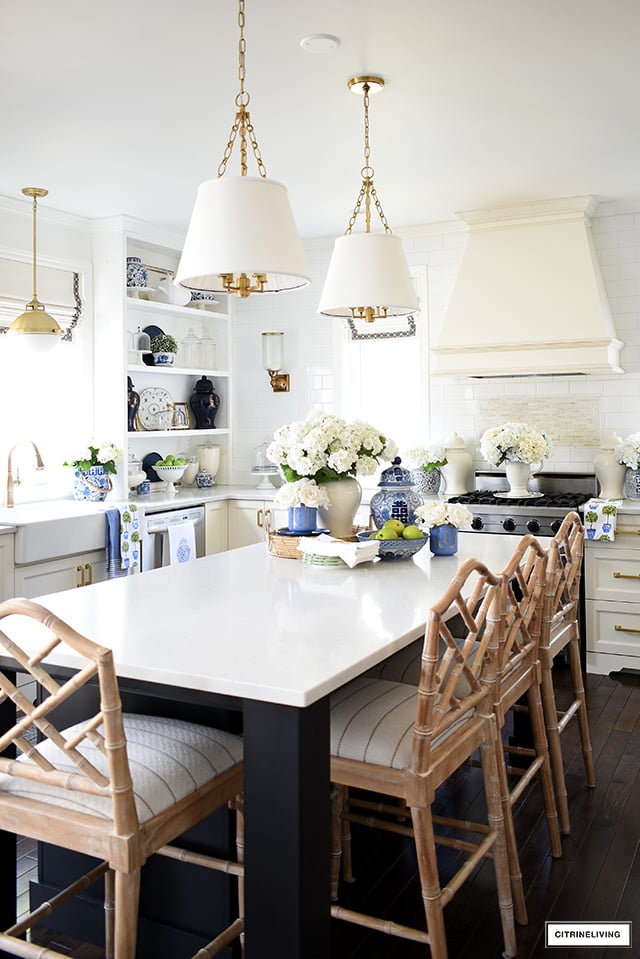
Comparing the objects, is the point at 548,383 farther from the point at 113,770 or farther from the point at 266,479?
the point at 113,770

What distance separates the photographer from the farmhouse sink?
14.0ft

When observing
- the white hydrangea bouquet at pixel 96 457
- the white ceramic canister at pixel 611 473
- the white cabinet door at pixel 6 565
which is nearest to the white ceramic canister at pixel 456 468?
the white ceramic canister at pixel 611 473

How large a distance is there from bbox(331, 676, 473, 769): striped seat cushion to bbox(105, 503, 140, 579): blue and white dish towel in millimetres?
2745

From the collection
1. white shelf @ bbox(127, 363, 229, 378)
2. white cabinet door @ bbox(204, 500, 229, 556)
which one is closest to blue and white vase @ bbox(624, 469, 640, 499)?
white cabinet door @ bbox(204, 500, 229, 556)

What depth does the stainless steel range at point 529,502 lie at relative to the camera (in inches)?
191

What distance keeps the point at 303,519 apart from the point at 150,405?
3021mm

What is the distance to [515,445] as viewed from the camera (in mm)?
5121

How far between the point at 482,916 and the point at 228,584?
1187mm

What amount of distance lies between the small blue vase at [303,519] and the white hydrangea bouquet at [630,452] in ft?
8.27

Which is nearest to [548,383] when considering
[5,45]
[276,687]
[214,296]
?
[214,296]

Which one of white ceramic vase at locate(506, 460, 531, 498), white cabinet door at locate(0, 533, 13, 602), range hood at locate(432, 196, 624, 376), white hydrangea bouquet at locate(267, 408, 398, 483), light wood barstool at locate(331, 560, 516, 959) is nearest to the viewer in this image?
light wood barstool at locate(331, 560, 516, 959)

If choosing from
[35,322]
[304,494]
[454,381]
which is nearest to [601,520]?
[454,381]

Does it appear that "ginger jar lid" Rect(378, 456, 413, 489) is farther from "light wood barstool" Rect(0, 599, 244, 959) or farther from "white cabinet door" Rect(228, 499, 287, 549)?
"white cabinet door" Rect(228, 499, 287, 549)

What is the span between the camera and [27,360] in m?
5.27
